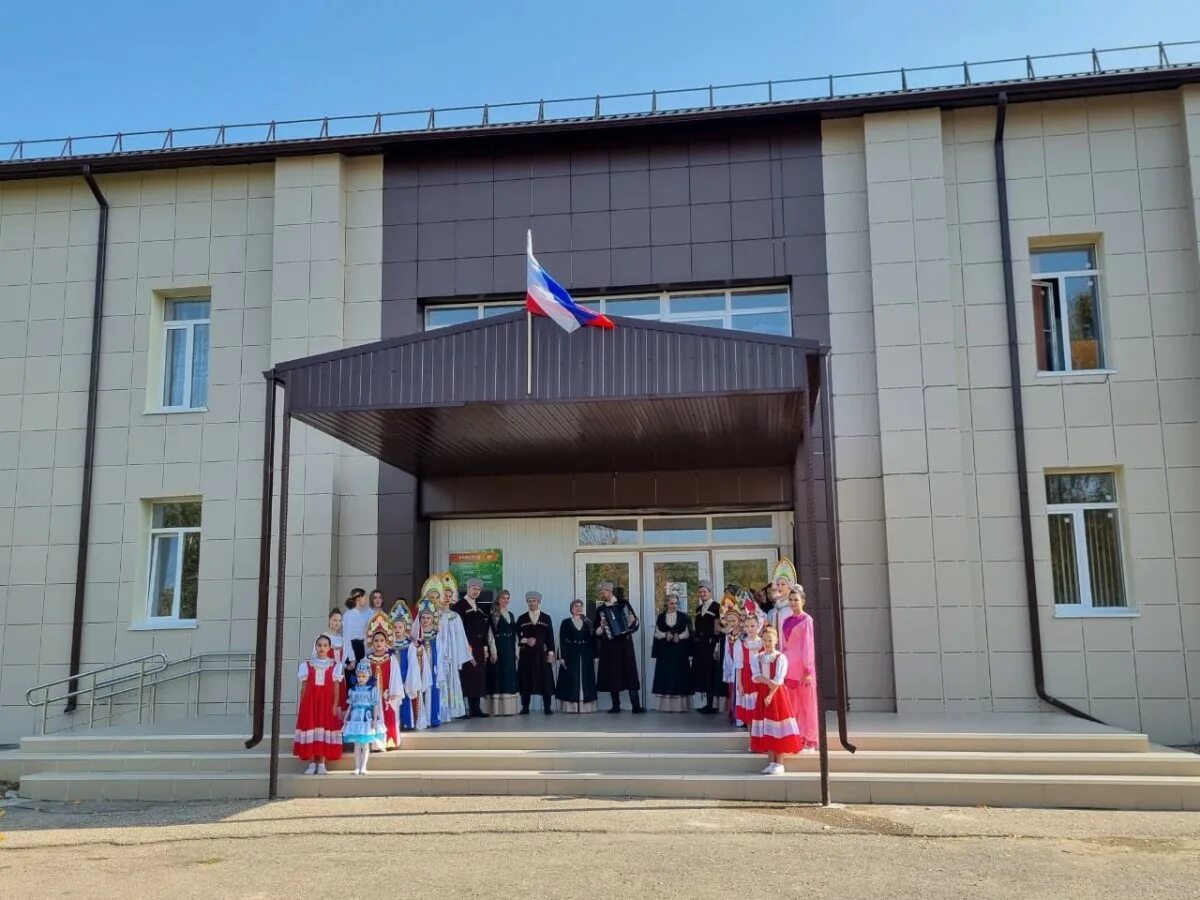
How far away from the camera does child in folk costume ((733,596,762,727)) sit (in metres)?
9.30

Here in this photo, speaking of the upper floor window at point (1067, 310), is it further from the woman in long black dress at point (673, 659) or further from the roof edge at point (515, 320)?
the woman in long black dress at point (673, 659)

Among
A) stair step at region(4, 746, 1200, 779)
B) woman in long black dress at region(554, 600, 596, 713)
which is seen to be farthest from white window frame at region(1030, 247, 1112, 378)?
woman in long black dress at region(554, 600, 596, 713)

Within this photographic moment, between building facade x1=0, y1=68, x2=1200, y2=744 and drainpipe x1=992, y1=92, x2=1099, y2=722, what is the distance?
2.5 inches

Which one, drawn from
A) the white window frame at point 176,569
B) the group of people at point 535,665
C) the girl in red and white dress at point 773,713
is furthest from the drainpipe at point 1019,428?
the white window frame at point 176,569

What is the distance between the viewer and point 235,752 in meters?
9.99

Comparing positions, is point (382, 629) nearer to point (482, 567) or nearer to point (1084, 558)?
→ point (482, 567)

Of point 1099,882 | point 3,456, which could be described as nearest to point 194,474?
point 3,456

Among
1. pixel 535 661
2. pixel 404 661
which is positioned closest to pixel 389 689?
pixel 404 661

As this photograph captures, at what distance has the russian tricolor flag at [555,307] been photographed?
29.2 ft

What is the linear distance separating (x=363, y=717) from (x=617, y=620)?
353cm

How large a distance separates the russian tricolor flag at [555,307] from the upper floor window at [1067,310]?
657cm

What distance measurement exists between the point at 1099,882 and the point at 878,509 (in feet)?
21.2

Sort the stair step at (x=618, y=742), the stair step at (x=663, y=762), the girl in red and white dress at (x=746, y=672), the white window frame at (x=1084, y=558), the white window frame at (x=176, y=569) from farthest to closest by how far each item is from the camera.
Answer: the white window frame at (x=176, y=569) < the white window frame at (x=1084, y=558) < the girl in red and white dress at (x=746, y=672) < the stair step at (x=618, y=742) < the stair step at (x=663, y=762)

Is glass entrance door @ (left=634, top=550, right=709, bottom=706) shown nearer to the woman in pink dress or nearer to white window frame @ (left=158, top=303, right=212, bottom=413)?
the woman in pink dress
